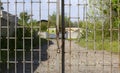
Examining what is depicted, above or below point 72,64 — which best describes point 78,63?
above

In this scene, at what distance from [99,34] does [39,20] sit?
1351mm

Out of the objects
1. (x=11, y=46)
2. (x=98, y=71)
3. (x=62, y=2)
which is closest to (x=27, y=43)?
(x=11, y=46)

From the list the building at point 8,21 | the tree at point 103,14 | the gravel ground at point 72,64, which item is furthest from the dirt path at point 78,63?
the building at point 8,21

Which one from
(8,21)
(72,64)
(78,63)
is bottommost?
(72,64)

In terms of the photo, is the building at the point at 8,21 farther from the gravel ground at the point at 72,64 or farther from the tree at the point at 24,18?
the gravel ground at the point at 72,64

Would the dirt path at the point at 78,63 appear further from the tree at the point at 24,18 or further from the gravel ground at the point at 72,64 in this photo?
the tree at the point at 24,18

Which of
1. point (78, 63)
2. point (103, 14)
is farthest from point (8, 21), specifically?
point (103, 14)

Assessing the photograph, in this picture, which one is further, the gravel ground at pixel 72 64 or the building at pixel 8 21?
the gravel ground at pixel 72 64

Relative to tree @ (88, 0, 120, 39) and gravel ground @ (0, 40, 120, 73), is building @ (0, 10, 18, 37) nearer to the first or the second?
gravel ground @ (0, 40, 120, 73)

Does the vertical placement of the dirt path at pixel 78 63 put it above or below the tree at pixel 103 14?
below

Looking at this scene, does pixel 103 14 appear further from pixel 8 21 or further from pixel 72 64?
pixel 72 64

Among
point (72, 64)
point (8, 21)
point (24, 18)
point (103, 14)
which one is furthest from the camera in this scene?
point (72, 64)

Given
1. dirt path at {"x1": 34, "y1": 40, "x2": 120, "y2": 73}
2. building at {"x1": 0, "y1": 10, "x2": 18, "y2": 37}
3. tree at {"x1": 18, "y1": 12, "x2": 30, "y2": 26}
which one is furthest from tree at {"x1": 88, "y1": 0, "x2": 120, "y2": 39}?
building at {"x1": 0, "y1": 10, "x2": 18, "y2": 37}

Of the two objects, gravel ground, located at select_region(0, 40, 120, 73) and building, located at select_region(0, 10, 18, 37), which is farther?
gravel ground, located at select_region(0, 40, 120, 73)
